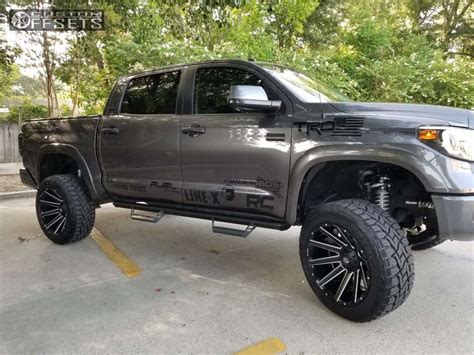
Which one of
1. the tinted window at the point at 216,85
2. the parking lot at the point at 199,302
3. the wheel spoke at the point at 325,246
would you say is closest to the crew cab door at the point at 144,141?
the tinted window at the point at 216,85

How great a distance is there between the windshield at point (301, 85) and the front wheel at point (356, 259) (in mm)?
927

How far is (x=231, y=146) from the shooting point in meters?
3.27

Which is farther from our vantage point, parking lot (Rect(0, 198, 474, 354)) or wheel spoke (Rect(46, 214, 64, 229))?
wheel spoke (Rect(46, 214, 64, 229))

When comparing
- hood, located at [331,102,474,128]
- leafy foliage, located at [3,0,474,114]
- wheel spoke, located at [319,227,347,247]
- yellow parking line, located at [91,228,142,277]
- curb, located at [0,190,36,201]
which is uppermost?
leafy foliage, located at [3,0,474,114]

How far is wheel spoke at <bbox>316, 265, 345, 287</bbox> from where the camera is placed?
274 centimetres

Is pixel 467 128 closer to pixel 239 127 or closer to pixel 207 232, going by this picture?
pixel 239 127

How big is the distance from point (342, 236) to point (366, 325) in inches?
24.9

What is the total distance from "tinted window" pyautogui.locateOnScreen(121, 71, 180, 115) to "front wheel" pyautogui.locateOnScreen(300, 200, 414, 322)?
1.85m

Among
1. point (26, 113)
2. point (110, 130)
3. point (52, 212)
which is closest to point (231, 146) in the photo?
point (110, 130)

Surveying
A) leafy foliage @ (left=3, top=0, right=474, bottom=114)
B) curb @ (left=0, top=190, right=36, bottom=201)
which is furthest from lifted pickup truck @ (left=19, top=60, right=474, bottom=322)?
curb @ (left=0, top=190, right=36, bottom=201)

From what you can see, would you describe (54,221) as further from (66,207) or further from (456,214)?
(456,214)

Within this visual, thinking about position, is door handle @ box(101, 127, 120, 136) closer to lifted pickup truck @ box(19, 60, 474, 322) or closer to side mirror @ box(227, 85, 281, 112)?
lifted pickup truck @ box(19, 60, 474, 322)

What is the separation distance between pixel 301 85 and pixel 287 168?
2.74 ft

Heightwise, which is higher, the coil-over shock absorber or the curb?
the coil-over shock absorber
